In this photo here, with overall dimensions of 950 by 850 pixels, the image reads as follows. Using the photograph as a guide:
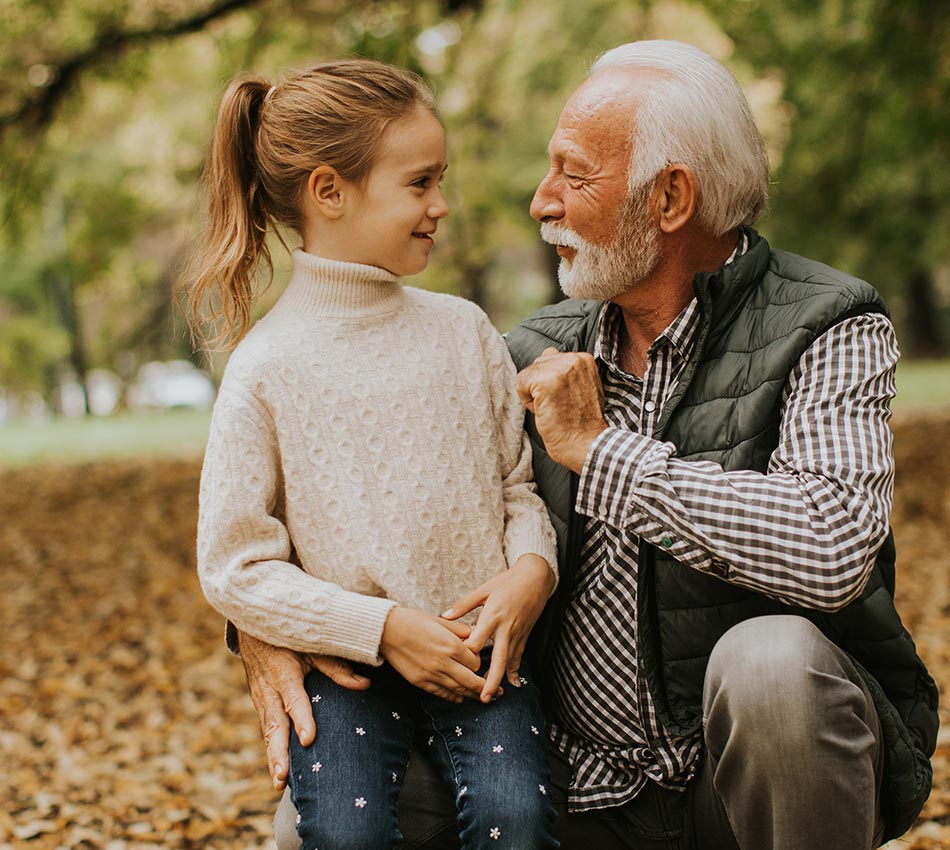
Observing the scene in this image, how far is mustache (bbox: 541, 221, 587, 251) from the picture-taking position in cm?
246

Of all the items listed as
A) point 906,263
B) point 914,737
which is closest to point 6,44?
point 914,737

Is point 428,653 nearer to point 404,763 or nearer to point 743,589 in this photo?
point 404,763

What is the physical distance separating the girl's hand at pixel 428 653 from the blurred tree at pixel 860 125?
4.32 metres

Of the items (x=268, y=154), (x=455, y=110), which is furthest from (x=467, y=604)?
(x=455, y=110)

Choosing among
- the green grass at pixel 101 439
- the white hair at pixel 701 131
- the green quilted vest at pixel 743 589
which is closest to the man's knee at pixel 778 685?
the green quilted vest at pixel 743 589

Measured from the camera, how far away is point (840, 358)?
213 cm

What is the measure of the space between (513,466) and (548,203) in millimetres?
591

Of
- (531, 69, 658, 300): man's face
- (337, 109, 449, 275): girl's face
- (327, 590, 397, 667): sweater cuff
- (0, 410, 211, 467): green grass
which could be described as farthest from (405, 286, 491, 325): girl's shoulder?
(0, 410, 211, 467): green grass

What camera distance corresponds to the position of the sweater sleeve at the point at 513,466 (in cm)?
233

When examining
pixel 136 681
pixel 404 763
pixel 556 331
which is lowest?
pixel 136 681

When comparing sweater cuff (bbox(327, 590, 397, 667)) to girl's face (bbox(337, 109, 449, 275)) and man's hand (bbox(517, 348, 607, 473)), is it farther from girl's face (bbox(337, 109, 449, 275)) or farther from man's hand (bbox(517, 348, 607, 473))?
girl's face (bbox(337, 109, 449, 275))

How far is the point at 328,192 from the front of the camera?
7.89 feet

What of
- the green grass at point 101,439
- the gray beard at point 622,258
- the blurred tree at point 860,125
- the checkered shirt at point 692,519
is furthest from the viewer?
the green grass at point 101,439

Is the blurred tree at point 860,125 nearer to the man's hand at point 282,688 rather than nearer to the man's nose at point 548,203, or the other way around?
the man's nose at point 548,203
